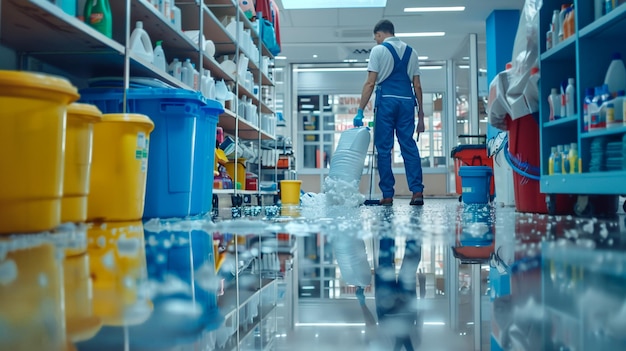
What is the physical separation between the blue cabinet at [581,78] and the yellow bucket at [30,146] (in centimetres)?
216

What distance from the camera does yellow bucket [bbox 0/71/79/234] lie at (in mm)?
1429

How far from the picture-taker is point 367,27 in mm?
9023

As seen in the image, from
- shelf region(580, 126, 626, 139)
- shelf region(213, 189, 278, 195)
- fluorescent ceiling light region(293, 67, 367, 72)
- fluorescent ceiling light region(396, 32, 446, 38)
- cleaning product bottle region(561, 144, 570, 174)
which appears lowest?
shelf region(213, 189, 278, 195)

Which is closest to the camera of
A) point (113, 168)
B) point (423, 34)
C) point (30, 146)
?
point (30, 146)

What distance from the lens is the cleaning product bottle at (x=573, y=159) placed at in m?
2.72

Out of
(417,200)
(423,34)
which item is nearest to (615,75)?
(417,200)

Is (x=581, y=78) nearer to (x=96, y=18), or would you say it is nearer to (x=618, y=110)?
(x=618, y=110)

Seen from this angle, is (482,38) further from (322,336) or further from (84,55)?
(322,336)

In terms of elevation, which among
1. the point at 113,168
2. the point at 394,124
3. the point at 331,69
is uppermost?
the point at 331,69

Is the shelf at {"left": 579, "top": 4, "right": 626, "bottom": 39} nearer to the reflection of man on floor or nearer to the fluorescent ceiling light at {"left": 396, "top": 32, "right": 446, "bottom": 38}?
the reflection of man on floor

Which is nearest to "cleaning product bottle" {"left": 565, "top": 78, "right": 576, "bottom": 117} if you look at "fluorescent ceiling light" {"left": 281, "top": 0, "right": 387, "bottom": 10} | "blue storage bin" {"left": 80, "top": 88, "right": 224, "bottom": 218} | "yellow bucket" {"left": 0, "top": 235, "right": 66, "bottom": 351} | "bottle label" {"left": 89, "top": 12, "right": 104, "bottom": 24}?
"blue storage bin" {"left": 80, "top": 88, "right": 224, "bottom": 218}

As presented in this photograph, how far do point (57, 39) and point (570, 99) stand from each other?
2.54 metres

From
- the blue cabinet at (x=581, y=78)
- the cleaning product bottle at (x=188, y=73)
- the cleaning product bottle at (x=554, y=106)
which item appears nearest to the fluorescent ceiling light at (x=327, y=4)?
the cleaning product bottle at (x=188, y=73)

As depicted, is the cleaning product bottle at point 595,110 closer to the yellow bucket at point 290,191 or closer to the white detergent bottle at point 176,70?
the white detergent bottle at point 176,70
